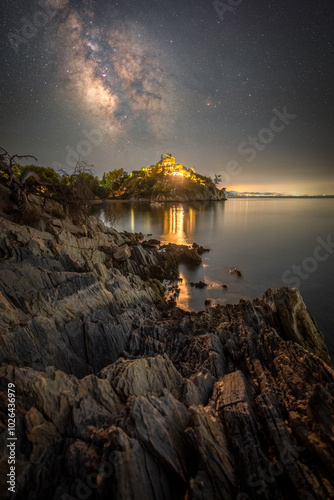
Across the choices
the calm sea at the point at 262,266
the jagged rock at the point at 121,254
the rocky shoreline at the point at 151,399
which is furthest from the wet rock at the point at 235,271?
the rocky shoreline at the point at 151,399

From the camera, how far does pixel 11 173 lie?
11.0m

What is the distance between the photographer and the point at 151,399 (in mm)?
4254

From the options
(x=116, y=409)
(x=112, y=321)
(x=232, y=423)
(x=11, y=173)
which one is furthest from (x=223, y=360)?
(x=11, y=173)

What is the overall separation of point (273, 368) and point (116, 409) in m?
4.42

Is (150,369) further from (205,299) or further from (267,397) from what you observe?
(205,299)

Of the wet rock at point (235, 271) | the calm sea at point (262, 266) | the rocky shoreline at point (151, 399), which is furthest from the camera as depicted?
the wet rock at point (235, 271)

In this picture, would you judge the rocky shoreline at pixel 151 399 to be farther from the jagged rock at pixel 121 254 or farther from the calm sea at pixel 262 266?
the calm sea at pixel 262 266

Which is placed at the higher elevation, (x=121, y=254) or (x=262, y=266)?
(x=121, y=254)

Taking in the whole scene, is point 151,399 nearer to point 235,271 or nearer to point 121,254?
point 121,254

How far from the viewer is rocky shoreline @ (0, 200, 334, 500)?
3320 mm

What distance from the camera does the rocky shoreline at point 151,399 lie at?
332 centimetres

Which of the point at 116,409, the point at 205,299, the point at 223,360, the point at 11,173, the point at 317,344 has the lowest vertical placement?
the point at 205,299

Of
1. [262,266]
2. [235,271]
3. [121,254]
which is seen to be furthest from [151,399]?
[262,266]

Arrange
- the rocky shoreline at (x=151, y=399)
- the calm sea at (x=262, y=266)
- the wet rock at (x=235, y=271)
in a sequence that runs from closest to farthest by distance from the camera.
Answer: the rocky shoreline at (x=151, y=399)
the calm sea at (x=262, y=266)
the wet rock at (x=235, y=271)
